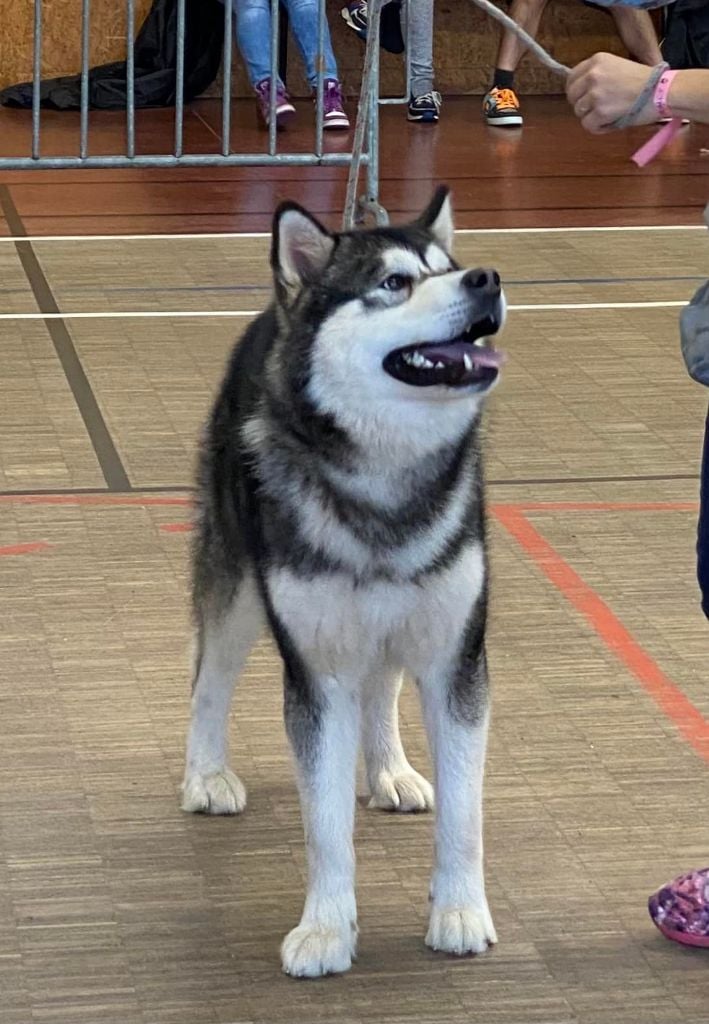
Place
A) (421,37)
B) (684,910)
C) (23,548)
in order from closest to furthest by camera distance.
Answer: (684,910), (23,548), (421,37)

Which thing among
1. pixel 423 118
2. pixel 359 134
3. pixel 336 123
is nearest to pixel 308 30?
pixel 336 123

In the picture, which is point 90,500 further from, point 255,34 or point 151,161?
point 255,34

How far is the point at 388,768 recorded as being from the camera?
Result: 308 cm

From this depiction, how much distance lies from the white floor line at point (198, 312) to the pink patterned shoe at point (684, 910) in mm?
3434

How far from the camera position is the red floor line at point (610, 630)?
10.9ft

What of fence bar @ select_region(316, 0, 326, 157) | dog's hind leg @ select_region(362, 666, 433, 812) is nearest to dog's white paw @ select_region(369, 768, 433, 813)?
dog's hind leg @ select_region(362, 666, 433, 812)

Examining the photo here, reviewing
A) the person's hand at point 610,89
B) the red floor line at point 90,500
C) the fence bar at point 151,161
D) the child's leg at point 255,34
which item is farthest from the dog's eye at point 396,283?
the child's leg at point 255,34

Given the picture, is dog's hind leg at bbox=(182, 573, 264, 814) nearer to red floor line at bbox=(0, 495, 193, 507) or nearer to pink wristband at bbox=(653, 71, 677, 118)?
pink wristband at bbox=(653, 71, 677, 118)

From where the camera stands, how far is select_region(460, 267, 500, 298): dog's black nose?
239 centimetres

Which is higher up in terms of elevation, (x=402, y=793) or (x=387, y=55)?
(x=402, y=793)

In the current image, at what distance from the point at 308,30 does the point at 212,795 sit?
6805mm

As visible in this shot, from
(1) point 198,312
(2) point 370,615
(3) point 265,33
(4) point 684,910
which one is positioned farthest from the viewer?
(3) point 265,33

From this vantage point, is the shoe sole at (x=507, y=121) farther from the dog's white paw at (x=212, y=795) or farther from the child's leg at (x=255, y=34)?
the dog's white paw at (x=212, y=795)

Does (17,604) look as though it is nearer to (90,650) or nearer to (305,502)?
(90,650)
